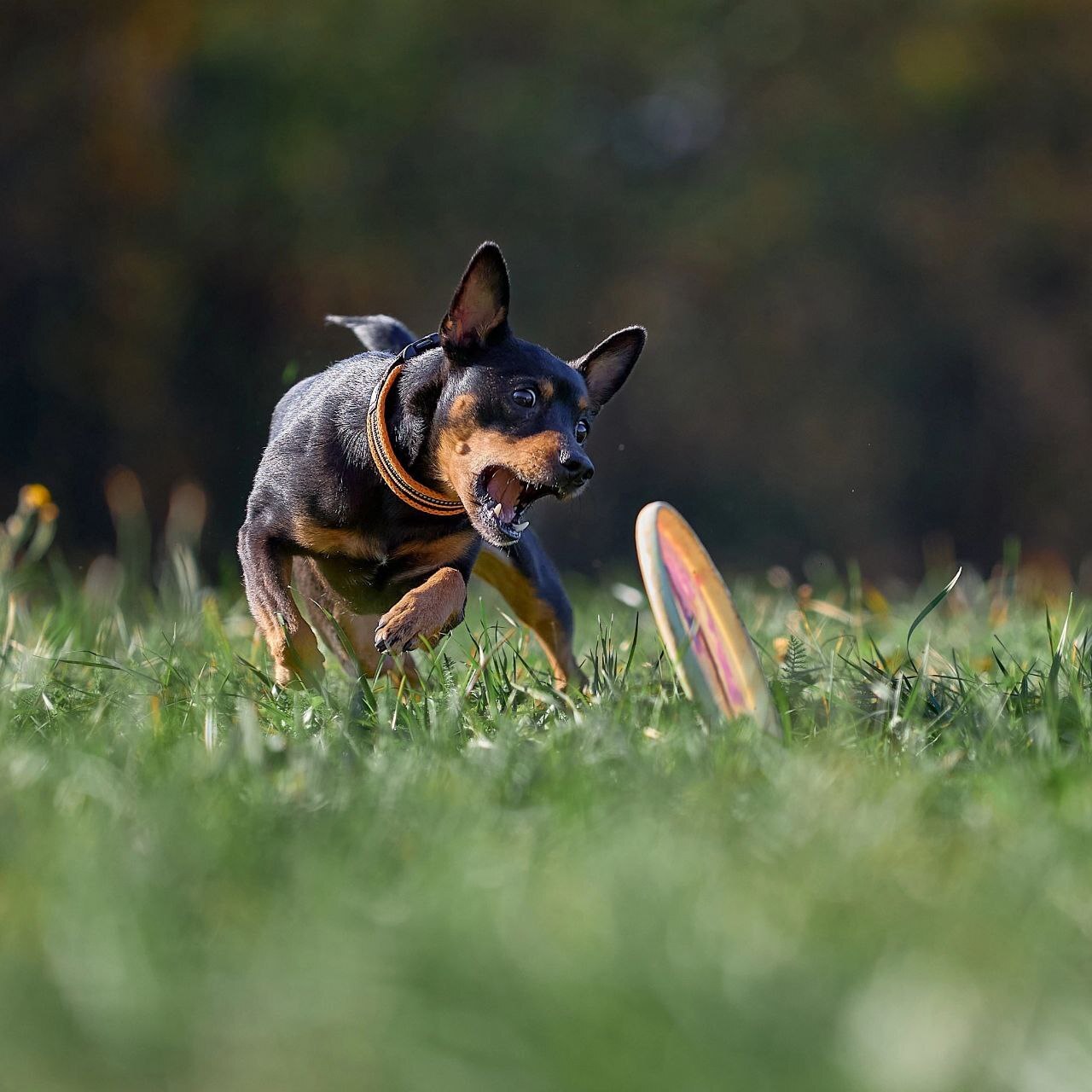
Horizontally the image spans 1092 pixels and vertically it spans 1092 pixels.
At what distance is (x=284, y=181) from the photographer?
1098cm

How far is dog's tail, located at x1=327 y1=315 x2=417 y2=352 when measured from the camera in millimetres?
4367

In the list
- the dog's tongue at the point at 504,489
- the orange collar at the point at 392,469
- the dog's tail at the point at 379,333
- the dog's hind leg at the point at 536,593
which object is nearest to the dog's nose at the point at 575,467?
the dog's tongue at the point at 504,489

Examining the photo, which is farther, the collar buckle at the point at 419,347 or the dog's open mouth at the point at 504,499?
the collar buckle at the point at 419,347

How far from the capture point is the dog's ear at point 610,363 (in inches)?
156

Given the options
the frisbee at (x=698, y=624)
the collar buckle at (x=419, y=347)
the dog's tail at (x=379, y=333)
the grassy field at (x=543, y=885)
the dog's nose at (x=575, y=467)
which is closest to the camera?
the grassy field at (x=543, y=885)

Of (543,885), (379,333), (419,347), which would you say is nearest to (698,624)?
(543,885)

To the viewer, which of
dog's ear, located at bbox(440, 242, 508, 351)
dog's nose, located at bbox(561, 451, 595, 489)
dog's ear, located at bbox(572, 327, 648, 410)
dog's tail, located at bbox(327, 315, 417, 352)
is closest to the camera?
dog's nose, located at bbox(561, 451, 595, 489)

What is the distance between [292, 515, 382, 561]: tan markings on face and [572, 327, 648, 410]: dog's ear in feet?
2.34

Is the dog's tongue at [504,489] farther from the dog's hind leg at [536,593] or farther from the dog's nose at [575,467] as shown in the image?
the dog's hind leg at [536,593]

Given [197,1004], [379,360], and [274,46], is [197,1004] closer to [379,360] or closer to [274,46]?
[379,360]

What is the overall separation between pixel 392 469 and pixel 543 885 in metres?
1.76

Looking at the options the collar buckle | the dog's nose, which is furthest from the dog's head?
the collar buckle

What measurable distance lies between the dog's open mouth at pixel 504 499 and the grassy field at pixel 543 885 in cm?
33

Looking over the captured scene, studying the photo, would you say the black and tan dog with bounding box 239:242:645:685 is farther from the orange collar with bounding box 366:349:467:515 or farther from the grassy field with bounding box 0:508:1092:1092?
the grassy field with bounding box 0:508:1092:1092
